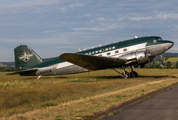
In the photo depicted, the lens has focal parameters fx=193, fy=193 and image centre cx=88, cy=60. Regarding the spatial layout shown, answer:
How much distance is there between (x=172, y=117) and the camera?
655 cm

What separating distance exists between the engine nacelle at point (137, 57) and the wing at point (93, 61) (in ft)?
2.39

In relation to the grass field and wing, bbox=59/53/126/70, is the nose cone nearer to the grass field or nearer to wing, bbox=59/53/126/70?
wing, bbox=59/53/126/70

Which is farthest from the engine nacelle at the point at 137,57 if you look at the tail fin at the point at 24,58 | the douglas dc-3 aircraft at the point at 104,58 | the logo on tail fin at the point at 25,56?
the logo on tail fin at the point at 25,56

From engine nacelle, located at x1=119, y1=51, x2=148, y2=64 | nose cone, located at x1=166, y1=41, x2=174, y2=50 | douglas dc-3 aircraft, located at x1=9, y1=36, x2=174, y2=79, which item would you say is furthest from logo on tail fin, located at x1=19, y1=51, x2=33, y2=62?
nose cone, located at x1=166, y1=41, x2=174, y2=50

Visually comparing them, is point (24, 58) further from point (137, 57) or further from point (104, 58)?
point (137, 57)

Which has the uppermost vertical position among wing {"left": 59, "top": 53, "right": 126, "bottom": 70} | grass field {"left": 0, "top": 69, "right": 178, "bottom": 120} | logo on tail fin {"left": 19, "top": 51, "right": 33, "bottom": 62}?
logo on tail fin {"left": 19, "top": 51, "right": 33, "bottom": 62}

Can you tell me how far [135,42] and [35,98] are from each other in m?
16.3

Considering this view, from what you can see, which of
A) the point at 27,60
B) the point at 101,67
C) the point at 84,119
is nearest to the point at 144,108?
the point at 84,119

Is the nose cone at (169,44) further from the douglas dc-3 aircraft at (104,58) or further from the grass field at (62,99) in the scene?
the grass field at (62,99)

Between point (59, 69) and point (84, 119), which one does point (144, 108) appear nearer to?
point (84, 119)

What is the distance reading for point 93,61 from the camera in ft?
79.0

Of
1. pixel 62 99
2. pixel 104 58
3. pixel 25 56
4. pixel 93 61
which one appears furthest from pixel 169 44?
pixel 25 56

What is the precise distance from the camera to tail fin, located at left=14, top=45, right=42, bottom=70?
29023 millimetres

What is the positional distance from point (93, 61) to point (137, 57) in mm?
5424
